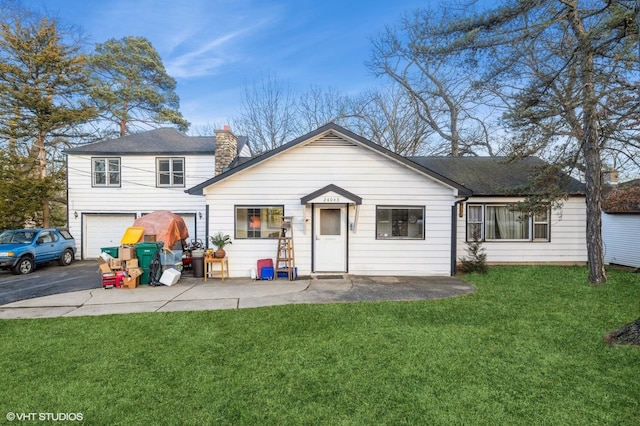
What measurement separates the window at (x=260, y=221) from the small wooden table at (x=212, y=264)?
86cm

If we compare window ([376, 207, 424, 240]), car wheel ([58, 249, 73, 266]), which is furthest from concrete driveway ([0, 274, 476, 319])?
car wheel ([58, 249, 73, 266])

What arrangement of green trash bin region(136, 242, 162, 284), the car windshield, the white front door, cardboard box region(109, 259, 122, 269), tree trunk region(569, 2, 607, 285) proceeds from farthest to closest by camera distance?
the car windshield → the white front door → green trash bin region(136, 242, 162, 284) → cardboard box region(109, 259, 122, 269) → tree trunk region(569, 2, 607, 285)

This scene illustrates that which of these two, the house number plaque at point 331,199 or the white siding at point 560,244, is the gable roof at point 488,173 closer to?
the white siding at point 560,244

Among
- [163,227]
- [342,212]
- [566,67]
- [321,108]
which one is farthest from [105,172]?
[566,67]

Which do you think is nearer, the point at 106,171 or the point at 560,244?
the point at 560,244

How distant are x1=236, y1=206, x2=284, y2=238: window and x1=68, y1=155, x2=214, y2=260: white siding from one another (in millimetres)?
5406

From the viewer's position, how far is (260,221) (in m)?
9.81

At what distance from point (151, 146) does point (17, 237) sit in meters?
5.98

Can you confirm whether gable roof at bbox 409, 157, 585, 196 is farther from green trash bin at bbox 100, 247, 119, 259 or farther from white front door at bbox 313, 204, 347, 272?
green trash bin at bbox 100, 247, 119, 259

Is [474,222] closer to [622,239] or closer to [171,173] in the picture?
[622,239]

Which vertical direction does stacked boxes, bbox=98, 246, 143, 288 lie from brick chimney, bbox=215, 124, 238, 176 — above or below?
below

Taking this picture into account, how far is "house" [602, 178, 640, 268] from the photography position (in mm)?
11797

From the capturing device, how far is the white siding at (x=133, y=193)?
46.9 feet

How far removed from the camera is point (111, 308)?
657cm
